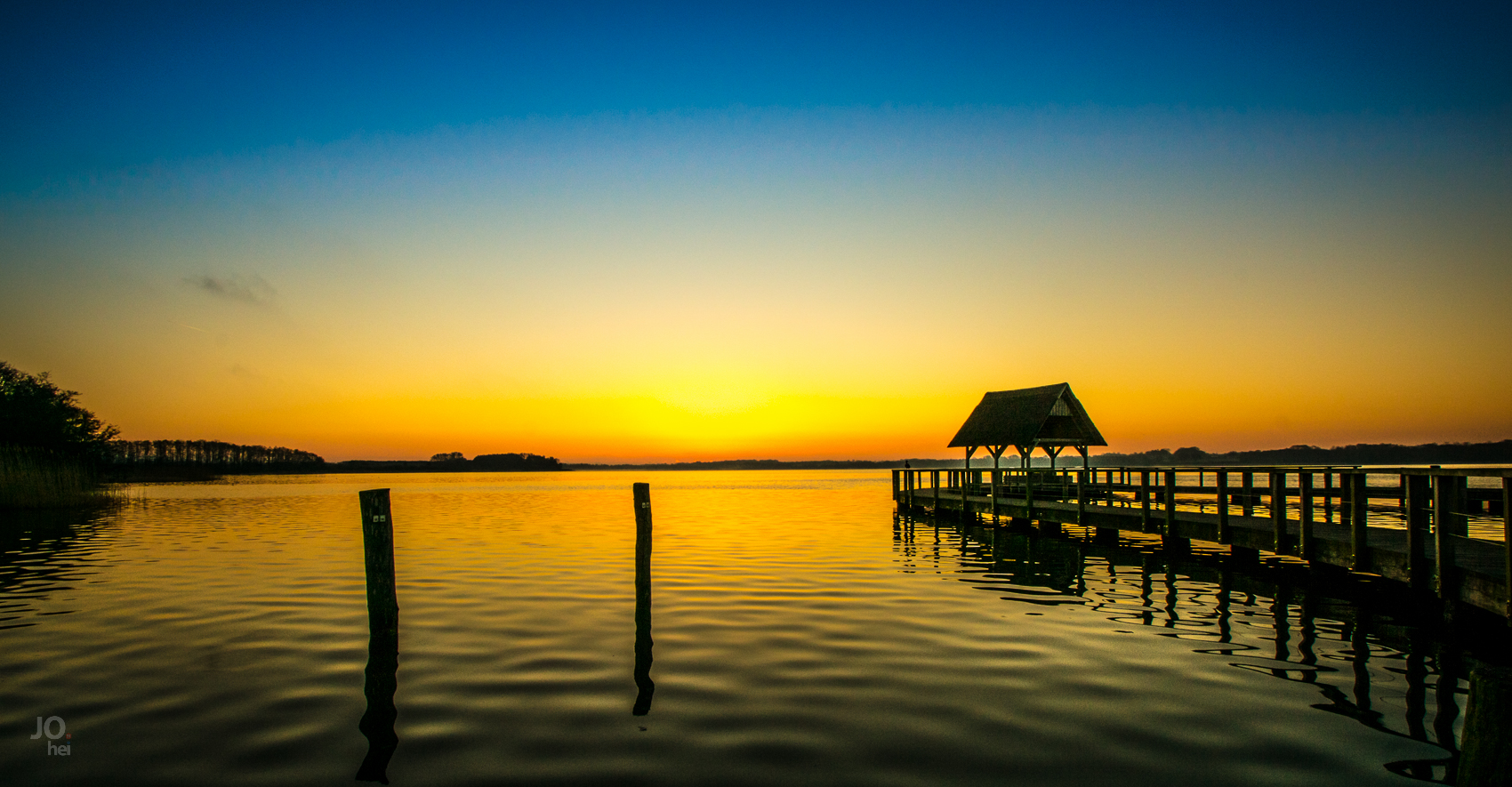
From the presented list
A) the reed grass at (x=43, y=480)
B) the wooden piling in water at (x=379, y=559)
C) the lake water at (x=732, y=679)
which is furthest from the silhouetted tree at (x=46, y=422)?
the wooden piling in water at (x=379, y=559)

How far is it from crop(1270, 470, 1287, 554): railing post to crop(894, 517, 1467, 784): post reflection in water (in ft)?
2.67

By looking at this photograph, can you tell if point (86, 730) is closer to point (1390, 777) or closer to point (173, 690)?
point (173, 690)

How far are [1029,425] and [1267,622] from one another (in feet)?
62.0

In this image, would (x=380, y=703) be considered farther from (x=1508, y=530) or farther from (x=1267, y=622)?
(x=1508, y=530)

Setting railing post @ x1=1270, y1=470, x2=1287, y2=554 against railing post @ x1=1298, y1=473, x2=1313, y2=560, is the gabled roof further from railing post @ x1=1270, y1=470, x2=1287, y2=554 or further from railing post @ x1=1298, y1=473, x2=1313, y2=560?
railing post @ x1=1298, y1=473, x2=1313, y2=560

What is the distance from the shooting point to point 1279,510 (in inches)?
580

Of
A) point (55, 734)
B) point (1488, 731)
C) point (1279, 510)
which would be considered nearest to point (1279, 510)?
point (1279, 510)

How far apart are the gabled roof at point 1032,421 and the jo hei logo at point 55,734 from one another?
27482 millimetres

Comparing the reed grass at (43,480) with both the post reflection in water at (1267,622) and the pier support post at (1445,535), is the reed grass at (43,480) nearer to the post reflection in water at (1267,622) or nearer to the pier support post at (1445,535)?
the post reflection in water at (1267,622)

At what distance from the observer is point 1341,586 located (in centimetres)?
1435

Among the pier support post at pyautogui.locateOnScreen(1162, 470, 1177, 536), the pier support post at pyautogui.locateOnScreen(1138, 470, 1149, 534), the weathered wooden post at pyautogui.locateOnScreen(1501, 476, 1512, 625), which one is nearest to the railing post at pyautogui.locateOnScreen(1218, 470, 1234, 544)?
the pier support post at pyautogui.locateOnScreen(1162, 470, 1177, 536)

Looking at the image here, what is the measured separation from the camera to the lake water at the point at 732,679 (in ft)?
20.4

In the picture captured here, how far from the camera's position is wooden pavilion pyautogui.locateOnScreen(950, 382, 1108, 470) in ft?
98.3

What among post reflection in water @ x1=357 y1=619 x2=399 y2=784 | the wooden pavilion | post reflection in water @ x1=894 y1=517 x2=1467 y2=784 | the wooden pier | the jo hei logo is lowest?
post reflection in water @ x1=894 y1=517 x2=1467 y2=784
